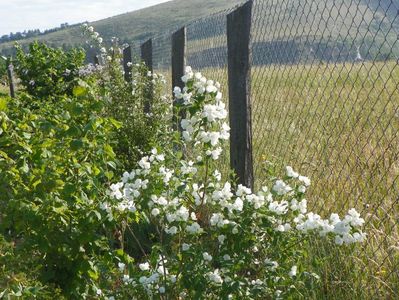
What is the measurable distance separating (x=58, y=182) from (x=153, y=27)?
393 feet

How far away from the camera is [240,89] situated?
13.5ft

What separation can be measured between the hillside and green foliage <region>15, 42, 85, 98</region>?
9947 cm

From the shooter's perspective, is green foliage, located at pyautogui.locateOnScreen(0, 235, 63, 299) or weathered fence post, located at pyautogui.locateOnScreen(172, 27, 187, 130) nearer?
green foliage, located at pyautogui.locateOnScreen(0, 235, 63, 299)

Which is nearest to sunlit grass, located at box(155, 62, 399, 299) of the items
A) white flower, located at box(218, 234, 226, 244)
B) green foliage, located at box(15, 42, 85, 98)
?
white flower, located at box(218, 234, 226, 244)

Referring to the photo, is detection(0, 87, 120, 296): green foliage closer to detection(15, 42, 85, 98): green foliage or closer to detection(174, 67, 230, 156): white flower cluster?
detection(174, 67, 230, 156): white flower cluster

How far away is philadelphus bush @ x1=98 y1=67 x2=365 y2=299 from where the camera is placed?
2.73m

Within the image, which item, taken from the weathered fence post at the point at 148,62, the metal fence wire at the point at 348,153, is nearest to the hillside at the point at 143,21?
the weathered fence post at the point at 148,62

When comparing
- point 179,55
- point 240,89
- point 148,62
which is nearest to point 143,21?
point 148,62

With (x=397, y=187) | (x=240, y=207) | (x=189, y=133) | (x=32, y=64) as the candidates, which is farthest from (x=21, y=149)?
(x=32, y=64)

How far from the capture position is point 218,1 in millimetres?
124500

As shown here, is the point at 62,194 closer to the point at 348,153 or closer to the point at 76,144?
the point at 76,144

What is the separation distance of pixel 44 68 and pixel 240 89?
850 cm

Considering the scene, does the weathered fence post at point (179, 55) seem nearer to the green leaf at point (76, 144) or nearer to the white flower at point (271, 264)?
the green leaf at point (76, 144)

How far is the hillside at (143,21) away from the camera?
386ft
